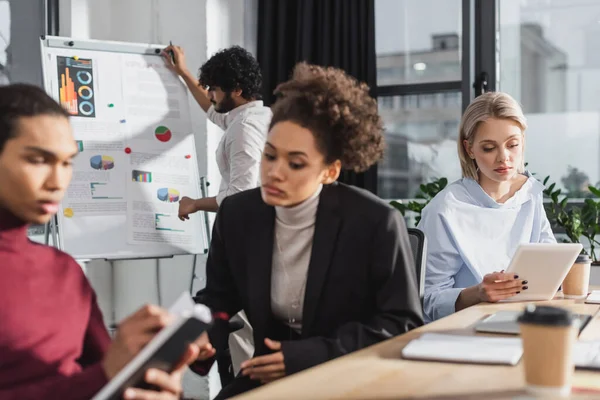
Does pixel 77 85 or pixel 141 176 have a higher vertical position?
pixel 77 85

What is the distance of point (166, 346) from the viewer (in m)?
1.00

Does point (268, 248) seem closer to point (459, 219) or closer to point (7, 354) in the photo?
point (7, 354)

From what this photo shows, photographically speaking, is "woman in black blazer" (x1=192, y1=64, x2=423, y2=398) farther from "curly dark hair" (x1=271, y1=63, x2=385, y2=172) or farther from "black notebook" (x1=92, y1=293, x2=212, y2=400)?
"black notebook" (x1=92, y1=293, x2=212, y2=400)

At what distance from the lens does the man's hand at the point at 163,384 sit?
3.48ft

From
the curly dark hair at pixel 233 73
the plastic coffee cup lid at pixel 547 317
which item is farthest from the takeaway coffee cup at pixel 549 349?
the curly dark hair at pixel 233 73

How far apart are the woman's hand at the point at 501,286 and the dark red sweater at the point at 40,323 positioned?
1.18m

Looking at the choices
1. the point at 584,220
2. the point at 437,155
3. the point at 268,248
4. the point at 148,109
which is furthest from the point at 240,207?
the point at 437,155

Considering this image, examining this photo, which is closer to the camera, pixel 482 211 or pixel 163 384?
pixel 163 384

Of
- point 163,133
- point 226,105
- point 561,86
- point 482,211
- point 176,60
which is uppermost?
point 176,60

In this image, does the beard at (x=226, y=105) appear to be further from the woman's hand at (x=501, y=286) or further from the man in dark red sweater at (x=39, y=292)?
the man in dark red sweater at (x=39, y=292)

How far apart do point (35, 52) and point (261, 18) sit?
1.30 m

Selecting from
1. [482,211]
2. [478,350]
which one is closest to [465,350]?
[478,350]

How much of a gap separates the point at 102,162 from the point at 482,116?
1755 millimetres

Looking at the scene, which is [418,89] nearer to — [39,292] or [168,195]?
[168,195]
